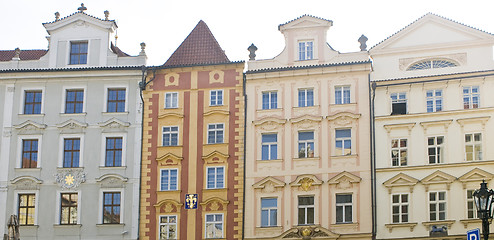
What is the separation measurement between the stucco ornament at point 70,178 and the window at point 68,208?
1.66 ft

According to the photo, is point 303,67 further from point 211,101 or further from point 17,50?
point 17,50

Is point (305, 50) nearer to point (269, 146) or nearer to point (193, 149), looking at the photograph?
point (269, 146)

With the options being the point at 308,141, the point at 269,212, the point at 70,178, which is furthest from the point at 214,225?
the point at 70,178

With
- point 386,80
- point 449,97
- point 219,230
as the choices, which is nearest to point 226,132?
point 219,230

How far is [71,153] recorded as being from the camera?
45.5 meters

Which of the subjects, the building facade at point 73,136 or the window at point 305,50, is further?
the window at point 305,50

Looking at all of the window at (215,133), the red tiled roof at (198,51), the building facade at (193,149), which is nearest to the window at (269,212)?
the building facade at (193,149)

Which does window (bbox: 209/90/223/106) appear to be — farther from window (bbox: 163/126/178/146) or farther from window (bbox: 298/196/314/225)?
window (bbox: 298/196/314/225)

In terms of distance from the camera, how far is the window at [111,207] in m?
44.3

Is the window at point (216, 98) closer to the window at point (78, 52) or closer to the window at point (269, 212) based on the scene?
the window at point (269, 212)

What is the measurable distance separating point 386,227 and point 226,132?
10206mm

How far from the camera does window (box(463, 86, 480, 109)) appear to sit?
42.3 m

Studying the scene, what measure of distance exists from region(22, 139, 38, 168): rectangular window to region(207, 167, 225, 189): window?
9.99 metres

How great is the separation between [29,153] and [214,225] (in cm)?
1154
